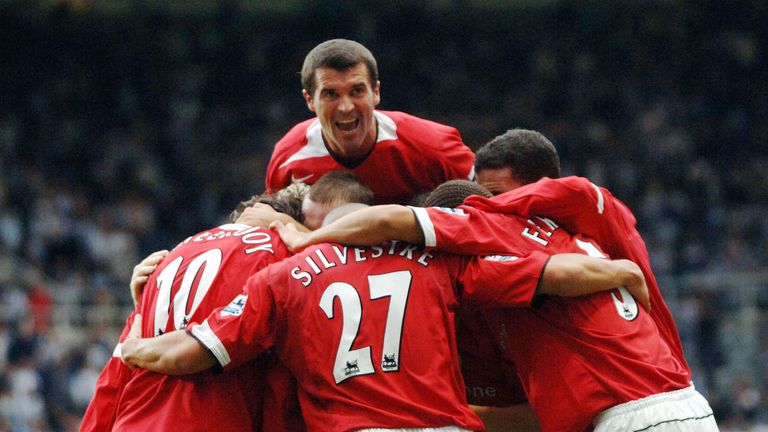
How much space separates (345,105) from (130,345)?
166cm

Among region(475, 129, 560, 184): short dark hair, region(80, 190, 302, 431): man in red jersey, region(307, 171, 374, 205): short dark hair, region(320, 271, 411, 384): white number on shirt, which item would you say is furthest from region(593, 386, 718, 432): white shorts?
region(307, 171, 374, 205): short dark hair

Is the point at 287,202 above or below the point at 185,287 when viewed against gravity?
above

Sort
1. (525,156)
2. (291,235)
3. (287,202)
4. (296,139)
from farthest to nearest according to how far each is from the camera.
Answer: (296,139) → (287,202) → (525,156) → (291,235)

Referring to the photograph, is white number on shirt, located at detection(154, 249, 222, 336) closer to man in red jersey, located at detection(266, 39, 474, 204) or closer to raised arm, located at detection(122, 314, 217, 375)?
raised arm, located at detection(122, 314, 217, 375)

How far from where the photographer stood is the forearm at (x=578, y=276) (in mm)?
3967

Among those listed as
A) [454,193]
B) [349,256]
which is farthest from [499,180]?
[349,256]

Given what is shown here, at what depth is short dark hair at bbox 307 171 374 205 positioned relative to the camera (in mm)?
4438

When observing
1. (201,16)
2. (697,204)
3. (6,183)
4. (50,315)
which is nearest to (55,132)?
(6,183)

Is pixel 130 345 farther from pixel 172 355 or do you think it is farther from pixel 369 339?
pixel 369 339

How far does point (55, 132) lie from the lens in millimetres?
17906

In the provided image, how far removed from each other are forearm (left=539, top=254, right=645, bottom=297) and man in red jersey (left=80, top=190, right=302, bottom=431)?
1.16 metres

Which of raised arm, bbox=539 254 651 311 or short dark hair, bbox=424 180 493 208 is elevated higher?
short dark hair, bbox=424 180 493 208

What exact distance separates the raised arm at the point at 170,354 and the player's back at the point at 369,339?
319 mm

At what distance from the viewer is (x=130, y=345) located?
4.11 metres
